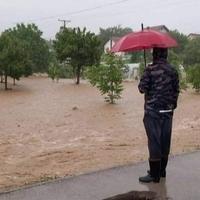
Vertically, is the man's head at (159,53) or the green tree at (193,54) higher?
the man's head at (159,53)

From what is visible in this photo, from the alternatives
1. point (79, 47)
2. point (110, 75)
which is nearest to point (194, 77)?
point (110, 75)

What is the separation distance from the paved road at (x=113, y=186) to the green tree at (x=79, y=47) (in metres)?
34.9

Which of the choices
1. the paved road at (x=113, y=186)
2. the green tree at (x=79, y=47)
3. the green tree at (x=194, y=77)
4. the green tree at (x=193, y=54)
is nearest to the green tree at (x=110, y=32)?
the green tree at (x=193, y=54)

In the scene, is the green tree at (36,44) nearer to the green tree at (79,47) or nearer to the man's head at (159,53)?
the green tree at (79,47)

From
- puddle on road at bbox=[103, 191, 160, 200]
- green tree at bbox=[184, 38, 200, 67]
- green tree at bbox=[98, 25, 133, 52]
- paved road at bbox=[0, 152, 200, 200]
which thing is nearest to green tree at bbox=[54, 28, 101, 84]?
green tree at bbox=[184, 38, 200, 67]

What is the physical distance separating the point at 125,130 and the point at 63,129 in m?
2.17

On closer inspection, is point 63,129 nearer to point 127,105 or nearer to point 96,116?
point 96,116

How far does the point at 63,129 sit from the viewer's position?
1683 centimetres

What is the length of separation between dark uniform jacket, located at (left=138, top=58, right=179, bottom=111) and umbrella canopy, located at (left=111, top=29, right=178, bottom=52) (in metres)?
0.22

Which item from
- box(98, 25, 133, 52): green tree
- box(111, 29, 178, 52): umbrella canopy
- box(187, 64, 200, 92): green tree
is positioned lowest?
box(187, 64, 200, 92): green tree

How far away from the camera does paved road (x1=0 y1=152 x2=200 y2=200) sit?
6.09 meters

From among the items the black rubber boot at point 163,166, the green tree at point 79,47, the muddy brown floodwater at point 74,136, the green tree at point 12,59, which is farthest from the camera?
the green tree at point 79,47

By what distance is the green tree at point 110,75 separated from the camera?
2441cm

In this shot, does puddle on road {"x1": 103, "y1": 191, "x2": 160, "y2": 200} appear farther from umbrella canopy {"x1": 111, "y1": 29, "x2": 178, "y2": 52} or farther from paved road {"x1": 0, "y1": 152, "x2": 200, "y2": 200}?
umbrella canopy {"x1": 111, "y1": 29, "x2": 178, "y2": 52}
